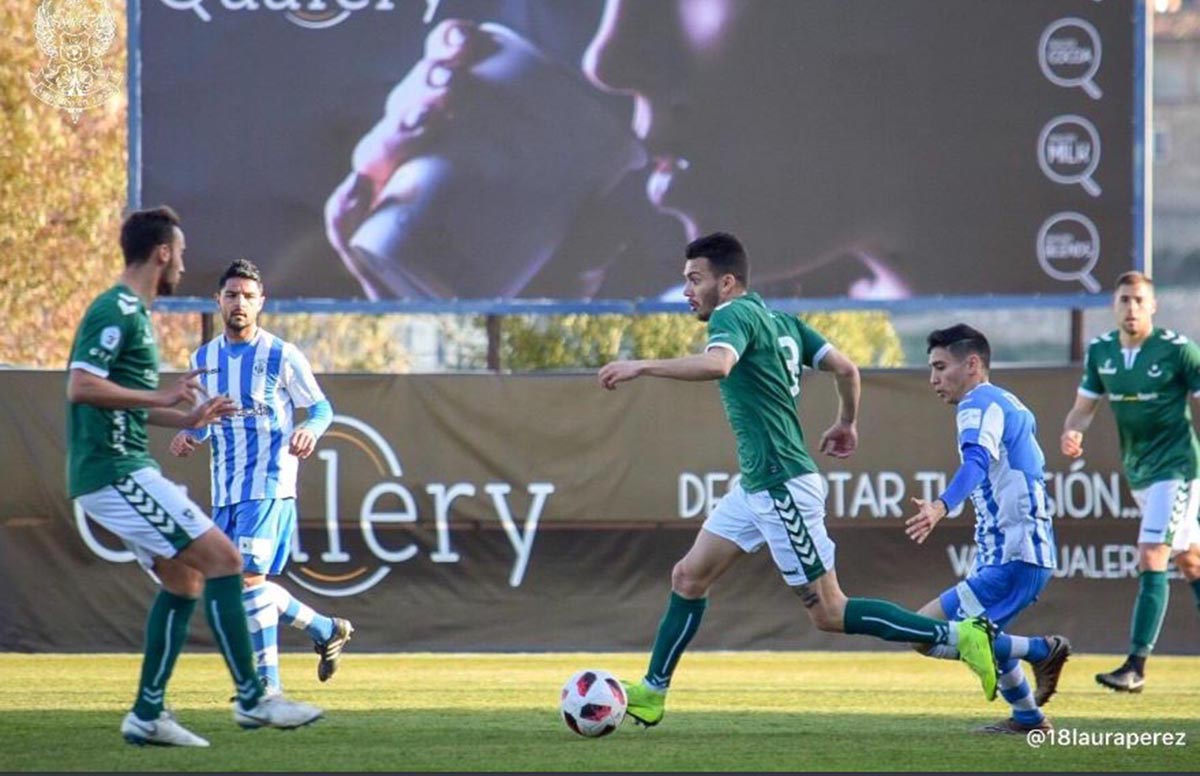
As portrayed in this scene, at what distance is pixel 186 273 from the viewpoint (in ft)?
48.2

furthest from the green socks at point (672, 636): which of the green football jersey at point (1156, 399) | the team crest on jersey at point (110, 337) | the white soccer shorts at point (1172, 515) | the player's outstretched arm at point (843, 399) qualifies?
the green football jersey at point (1156, 399)

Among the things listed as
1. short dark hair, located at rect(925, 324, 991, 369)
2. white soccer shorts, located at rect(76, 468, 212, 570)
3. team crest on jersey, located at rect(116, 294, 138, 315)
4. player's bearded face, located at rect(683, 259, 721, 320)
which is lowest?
white soccer shorts, located at rect(76, 468, 212, 570)

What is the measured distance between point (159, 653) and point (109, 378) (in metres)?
1.15

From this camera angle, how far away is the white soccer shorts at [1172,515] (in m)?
11.7

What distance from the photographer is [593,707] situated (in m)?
8.48

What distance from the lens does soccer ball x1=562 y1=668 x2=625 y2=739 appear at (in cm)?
848

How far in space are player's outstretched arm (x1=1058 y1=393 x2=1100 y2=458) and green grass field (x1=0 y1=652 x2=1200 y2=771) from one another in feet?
4.59

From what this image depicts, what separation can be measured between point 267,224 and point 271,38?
4.62 ft

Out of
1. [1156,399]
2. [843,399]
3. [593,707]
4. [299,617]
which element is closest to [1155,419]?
[1156,399]

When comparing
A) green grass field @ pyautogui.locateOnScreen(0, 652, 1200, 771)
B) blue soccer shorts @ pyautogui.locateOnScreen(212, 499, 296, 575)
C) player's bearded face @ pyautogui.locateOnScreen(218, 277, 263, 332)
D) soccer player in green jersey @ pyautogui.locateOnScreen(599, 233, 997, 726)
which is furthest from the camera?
player's bearded face @ pyautogui.locateOnScreen(218, 277, 263, 332)

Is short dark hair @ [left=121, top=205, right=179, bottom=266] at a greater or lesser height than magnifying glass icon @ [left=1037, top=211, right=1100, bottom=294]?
greater

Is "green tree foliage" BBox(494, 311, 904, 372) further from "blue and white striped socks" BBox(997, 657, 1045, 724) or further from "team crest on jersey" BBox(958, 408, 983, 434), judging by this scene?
"blue and white striped socks" BBox(997, 657, 1045, 724)

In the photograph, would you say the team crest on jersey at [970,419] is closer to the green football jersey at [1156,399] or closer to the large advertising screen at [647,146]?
the green football jersey at [1156,399]

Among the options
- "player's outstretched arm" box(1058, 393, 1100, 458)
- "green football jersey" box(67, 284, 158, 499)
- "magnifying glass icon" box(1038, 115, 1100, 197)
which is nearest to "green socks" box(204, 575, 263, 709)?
"green football jersey" box(67, 284, 158, 499)
